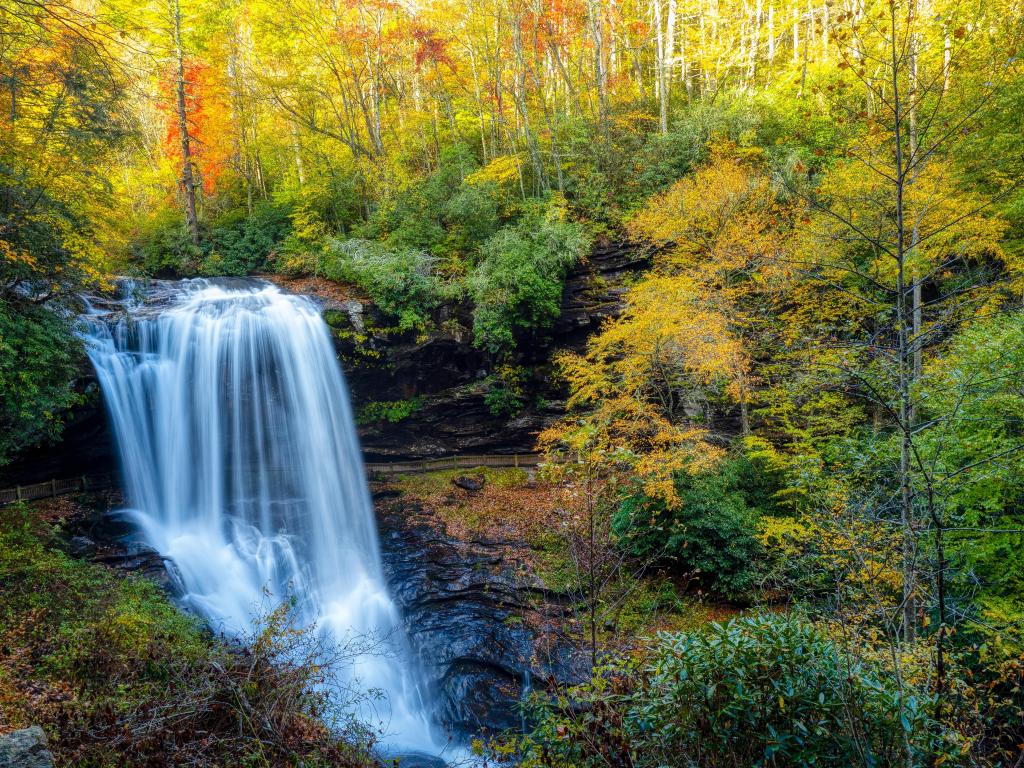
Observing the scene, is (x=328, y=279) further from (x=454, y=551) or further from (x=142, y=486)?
(x=454, y=551)

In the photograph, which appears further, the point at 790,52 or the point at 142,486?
the point at 790,52

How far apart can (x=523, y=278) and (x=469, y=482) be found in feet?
21.5

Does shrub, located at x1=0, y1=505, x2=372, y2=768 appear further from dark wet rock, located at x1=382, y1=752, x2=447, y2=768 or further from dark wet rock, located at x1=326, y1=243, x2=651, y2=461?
dark wet rock, located at x1=326, y1=243, x2=651, y2=461

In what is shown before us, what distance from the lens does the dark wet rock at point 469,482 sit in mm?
15727

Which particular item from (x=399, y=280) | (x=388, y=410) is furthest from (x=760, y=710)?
(x=388, y=410)

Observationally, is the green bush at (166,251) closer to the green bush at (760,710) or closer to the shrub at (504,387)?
the shrub at (504,387)

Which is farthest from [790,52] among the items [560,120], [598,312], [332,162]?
[332,162]

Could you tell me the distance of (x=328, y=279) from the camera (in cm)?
1722

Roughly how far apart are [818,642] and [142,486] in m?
14.2

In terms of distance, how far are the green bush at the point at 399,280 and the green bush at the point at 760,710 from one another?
42.6 ft

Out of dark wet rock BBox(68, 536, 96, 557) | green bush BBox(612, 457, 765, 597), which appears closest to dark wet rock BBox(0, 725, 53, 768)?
dark wet rock BBox(68, 536, 96, 557)

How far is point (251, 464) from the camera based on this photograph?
1420 cm

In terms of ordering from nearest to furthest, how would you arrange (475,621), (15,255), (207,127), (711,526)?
(15,255) < (711,526) < (475,621) < (207,127)

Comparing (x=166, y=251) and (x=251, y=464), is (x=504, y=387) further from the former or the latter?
(x=166, y=251)
